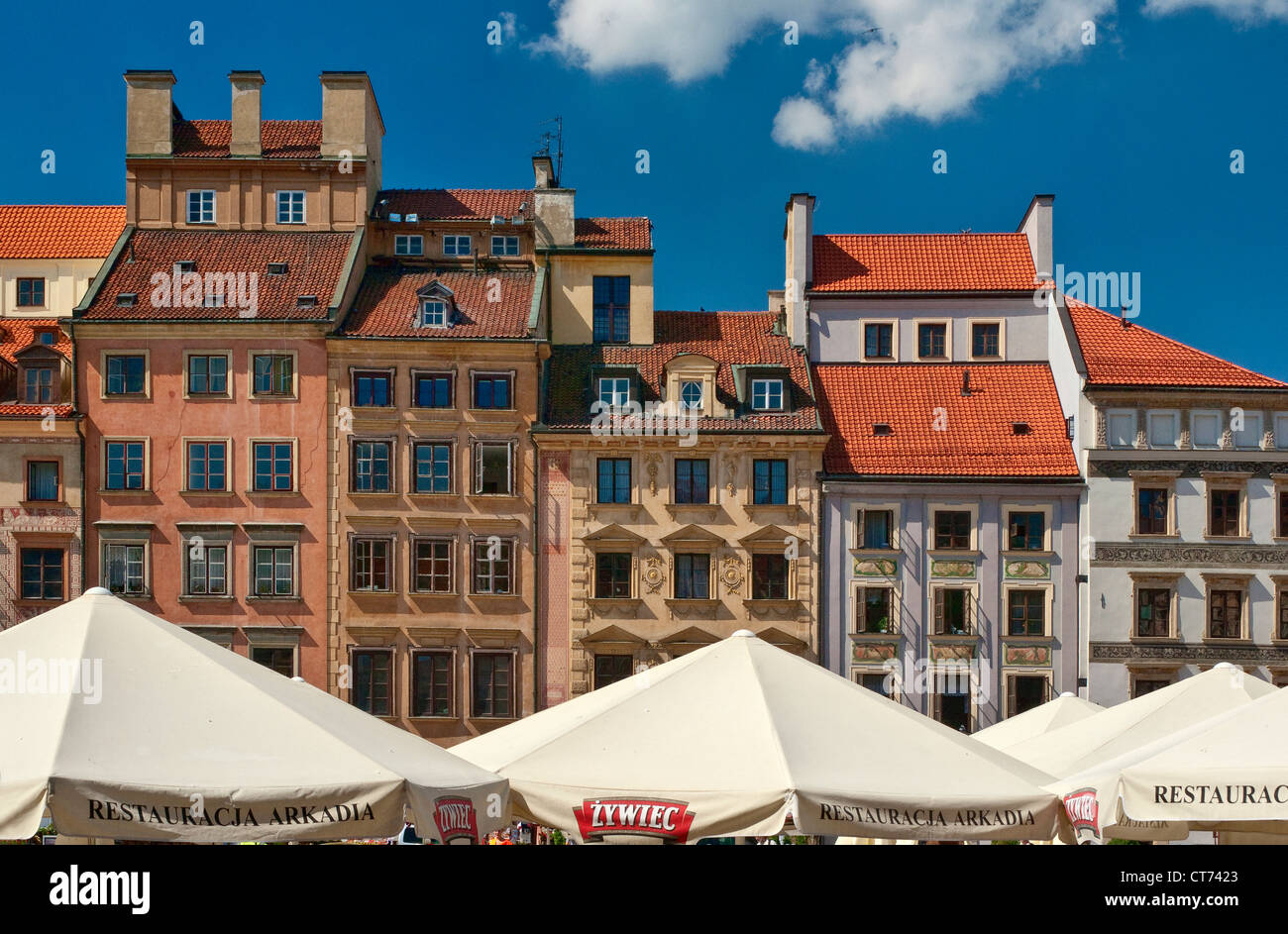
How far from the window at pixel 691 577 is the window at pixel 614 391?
183 inches

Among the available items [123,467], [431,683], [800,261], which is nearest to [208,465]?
[123,467]

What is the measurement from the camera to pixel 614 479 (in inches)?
1545

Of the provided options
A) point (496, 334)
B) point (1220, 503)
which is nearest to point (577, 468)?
point (496, 334)

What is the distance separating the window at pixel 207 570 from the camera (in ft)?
127

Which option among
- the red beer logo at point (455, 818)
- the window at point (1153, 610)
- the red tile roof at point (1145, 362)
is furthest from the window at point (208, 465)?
the red beer logo at point (455, 818)

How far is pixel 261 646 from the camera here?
38.4 metres

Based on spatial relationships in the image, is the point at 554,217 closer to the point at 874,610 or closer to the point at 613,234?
the point at 613,234

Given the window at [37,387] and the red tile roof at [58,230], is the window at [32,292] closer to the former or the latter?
the red tile roof at [58,230]

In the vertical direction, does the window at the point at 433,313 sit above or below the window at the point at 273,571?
above

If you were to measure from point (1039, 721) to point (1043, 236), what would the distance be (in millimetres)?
25193

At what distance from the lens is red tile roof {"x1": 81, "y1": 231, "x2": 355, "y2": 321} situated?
129 ft

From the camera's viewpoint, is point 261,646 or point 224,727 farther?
point 261,646
